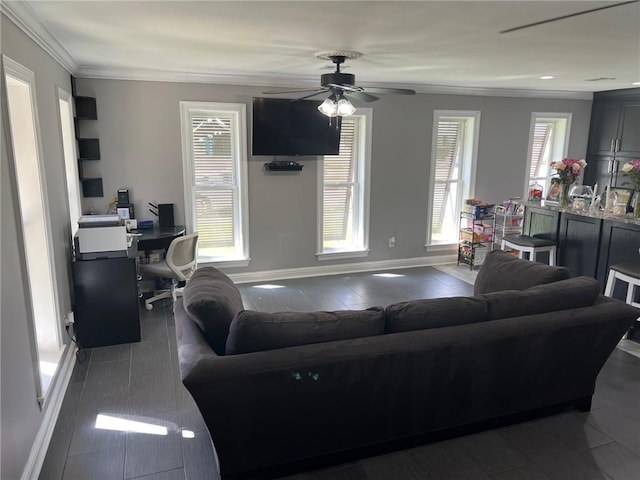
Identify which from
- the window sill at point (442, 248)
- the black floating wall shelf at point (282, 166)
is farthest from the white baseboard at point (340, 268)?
the black floating wall shelf at point (282, 166)

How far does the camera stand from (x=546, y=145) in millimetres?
6797

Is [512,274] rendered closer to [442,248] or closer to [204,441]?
[204,441]

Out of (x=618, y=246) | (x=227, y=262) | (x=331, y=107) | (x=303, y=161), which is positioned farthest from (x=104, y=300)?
(x=618, y=246)

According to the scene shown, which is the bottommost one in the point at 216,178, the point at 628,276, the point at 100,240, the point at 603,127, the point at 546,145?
the point at 628,276

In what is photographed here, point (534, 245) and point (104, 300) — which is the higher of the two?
point (534, 245)

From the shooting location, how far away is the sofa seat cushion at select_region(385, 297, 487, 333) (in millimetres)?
2342

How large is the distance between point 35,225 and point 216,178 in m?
2.48

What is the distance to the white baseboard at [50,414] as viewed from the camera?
2234 millimetres

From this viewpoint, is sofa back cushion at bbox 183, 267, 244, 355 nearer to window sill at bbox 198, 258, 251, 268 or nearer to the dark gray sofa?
the dark gray sofa

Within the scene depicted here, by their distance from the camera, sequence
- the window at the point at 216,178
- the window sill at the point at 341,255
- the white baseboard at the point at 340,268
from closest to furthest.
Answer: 1. the window at the point at 216,178
2. the white baseboard at the point at 340,268
3. the window sill at the point at 341,255

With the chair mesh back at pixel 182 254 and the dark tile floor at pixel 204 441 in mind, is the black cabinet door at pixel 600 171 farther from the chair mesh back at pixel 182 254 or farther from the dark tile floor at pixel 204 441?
the chair mesh back at pixel 182 254

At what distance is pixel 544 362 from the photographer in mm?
2561

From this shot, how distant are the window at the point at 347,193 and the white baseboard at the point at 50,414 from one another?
3205 mm

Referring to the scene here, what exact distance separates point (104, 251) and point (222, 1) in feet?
7.48
